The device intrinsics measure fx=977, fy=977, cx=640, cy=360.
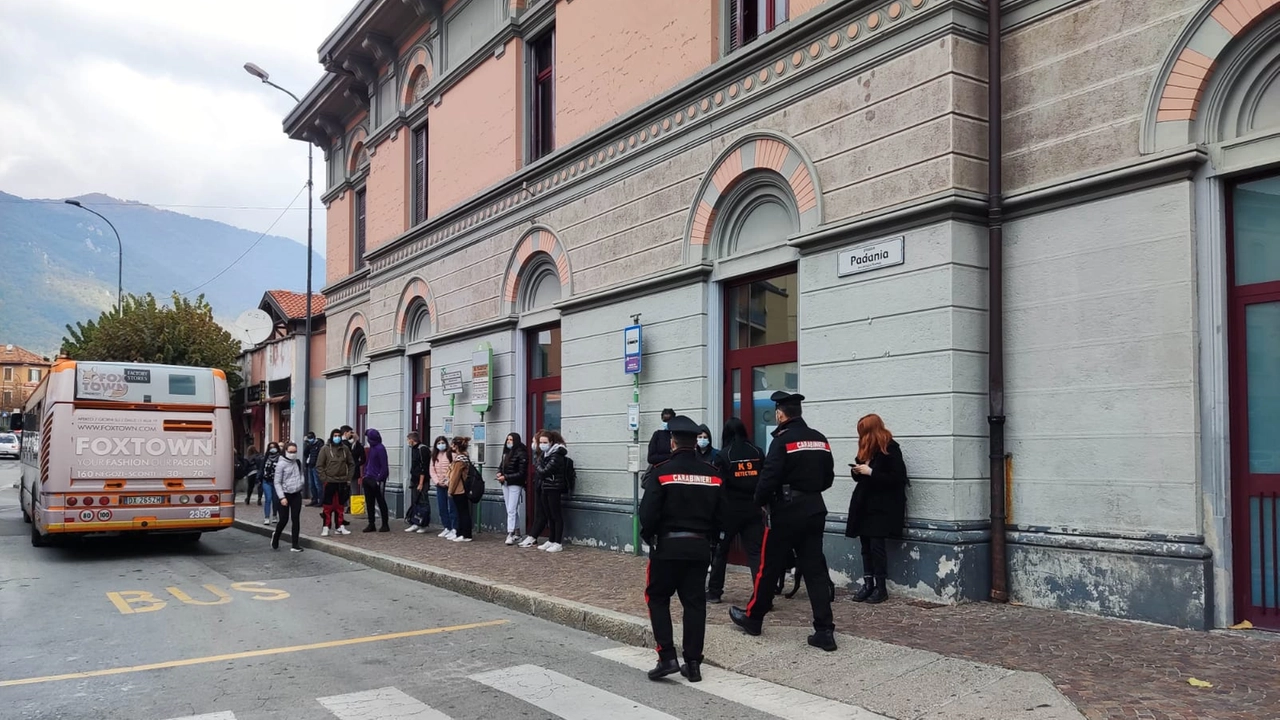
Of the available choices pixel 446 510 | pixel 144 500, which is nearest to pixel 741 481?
pixel 446 510

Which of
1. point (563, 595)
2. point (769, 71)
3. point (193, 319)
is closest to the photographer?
point (563, 595)

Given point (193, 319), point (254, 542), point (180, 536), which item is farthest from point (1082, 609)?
point (193, 319)

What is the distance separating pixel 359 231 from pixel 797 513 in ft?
65.4

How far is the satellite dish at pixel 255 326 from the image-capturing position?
3031 centimetres

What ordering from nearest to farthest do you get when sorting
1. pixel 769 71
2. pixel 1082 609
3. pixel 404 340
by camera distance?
pixel 1082 609 → pixel 769 71 → pixel 404 340

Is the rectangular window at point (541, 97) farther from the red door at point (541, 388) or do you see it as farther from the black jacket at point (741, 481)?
the black jacket at point (741, 481)

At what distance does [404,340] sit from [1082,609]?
15307mm

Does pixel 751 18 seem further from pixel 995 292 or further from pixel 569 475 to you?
pixel 569 475

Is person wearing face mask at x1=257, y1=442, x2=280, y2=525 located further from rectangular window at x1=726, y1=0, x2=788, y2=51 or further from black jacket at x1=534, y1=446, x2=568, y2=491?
rectangular window at x1=726, y1=0, x2=788, y2=51

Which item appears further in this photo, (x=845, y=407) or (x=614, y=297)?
(x=614, y=297)

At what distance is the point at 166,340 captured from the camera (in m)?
33.6

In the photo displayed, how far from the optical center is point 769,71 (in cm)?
1089

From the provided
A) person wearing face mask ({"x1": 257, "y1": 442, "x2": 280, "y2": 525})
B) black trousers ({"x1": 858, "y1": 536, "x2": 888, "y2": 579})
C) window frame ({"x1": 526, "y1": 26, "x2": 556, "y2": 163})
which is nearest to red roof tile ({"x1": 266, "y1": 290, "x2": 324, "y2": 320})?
person wearing face mask ({"x1": 257, "y1": 442, "x2": 280, "y2": 525})

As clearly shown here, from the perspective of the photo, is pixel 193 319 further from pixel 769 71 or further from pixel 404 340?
pixel 769 71
